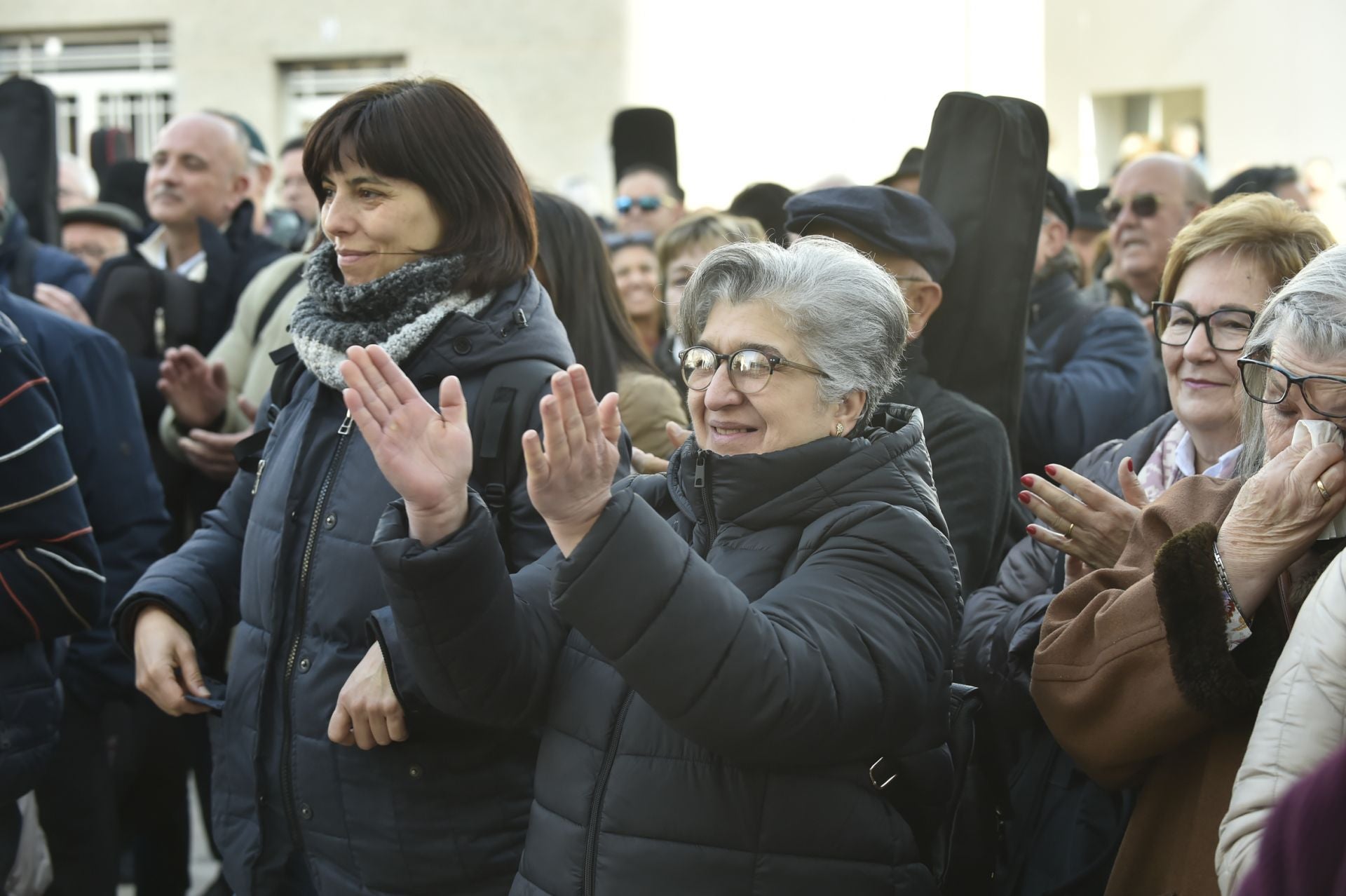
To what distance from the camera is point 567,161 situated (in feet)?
49.8

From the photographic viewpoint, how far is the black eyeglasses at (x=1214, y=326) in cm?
285

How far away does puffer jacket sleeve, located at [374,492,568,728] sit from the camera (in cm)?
223

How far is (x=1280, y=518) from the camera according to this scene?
2.13m

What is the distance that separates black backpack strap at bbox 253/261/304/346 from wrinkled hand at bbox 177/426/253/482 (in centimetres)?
43

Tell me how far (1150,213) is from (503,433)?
9.97 feet

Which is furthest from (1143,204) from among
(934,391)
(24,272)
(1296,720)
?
(24,272)

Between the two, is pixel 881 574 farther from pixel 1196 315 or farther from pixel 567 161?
pixel 567 161

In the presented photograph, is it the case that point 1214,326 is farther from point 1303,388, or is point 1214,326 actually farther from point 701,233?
point 701,233

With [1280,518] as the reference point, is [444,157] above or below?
above

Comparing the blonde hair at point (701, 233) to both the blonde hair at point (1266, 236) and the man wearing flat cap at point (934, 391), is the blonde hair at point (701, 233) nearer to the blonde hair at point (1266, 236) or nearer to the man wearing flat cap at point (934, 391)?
the man wearing flat cap at point (934, 391)

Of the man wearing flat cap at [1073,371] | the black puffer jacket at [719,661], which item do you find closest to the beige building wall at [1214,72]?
the man wearing flat cap at [1073,371]

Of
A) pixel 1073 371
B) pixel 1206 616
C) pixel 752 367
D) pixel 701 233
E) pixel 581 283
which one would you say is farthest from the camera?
pixel 701 233

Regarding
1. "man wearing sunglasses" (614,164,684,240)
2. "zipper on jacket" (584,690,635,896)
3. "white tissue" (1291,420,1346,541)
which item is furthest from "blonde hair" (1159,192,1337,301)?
"man wearing sunglasses" (614,164,684,240)

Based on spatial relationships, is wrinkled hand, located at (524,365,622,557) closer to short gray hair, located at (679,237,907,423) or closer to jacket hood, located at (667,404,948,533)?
jacket hood, located at (667,404,948,533)
